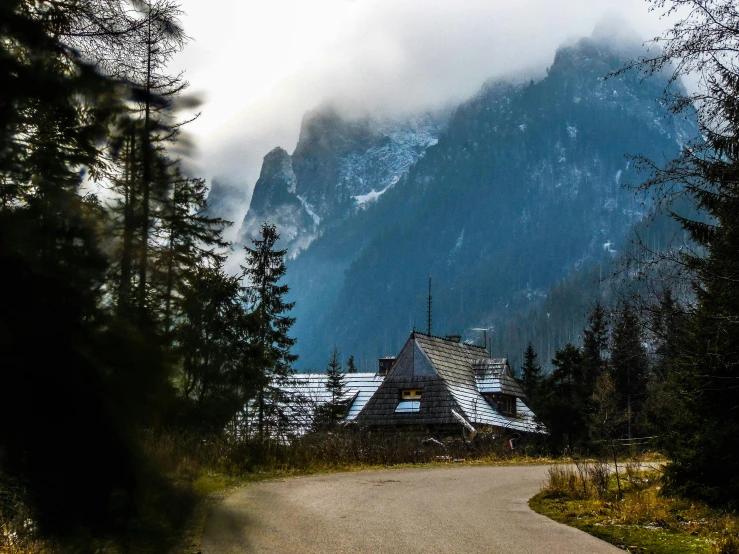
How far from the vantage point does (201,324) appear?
98.4 inches

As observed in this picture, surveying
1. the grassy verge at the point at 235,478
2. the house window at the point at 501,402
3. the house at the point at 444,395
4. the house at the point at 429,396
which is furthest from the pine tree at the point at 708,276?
the house window at the point at 501,402

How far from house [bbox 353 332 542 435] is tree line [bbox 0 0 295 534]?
38.5 meters

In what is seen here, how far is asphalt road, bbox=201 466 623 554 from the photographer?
9.11m

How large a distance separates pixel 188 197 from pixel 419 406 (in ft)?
137

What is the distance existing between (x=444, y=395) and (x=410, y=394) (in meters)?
2.41

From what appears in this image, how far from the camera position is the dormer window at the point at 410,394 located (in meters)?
44.6

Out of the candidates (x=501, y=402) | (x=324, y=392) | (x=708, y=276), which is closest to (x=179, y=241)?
(x=708, y=276)

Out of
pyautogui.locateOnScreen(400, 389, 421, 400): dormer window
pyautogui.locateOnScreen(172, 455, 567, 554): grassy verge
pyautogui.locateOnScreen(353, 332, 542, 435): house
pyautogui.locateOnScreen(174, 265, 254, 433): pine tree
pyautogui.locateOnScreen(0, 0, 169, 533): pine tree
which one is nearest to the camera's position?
pyautogui.locateOnScreen(0, 0, 169, 533): pine tree

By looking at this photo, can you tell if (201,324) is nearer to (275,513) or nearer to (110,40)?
(110,40)

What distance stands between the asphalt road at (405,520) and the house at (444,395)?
2470 centimetres

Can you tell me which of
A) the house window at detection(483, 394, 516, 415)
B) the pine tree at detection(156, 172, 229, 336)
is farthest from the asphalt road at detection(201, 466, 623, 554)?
the house window at detection(483, 394, 516, 415)

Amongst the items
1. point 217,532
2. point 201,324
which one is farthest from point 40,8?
point 217,532

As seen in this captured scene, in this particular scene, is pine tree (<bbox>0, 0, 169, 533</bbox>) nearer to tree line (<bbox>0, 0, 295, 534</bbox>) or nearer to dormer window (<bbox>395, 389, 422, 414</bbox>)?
tree line (<bbox>0, 0, 295, 534</bbox>)

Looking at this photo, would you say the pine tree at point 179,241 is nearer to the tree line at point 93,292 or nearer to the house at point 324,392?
the tree line at point 93,292
